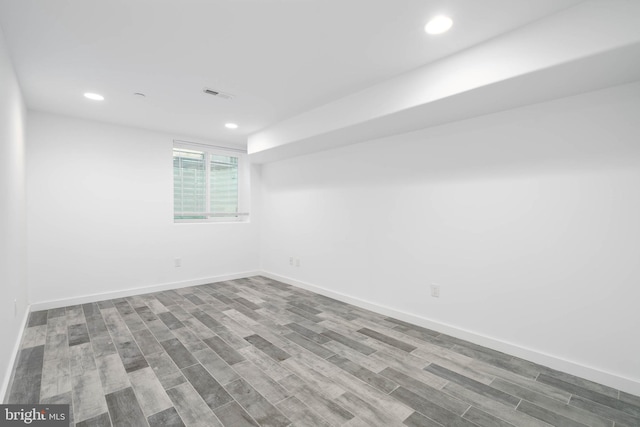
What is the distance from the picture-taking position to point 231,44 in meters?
2.11

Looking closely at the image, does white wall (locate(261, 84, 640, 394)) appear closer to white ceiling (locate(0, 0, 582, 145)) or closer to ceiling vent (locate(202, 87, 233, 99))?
white ceiling (locate(0, 0, 582, 145))

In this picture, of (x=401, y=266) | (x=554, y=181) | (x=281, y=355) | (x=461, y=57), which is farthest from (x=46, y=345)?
(x=554, y=181)

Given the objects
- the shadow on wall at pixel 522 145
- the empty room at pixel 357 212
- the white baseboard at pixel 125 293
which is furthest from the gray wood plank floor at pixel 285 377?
the shadow on wall at pixel 522 145

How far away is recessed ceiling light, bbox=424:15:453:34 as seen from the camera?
1.82 m

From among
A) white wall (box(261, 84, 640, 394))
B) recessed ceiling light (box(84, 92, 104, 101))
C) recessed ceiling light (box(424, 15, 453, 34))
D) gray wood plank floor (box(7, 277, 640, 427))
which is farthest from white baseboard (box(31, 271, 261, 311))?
recessed ceiling light (box(424, 15, 453, 34))

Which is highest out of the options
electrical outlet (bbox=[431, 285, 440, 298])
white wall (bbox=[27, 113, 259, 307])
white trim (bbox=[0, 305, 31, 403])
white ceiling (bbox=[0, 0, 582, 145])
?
white ceiling (bbox=[0, 0, 582, 145])

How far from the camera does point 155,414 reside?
174 cm

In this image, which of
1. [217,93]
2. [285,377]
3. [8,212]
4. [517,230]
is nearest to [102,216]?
[8,212]

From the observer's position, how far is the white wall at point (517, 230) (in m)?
2.08

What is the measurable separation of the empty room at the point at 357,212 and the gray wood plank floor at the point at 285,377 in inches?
0.8

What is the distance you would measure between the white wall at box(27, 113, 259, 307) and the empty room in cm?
3

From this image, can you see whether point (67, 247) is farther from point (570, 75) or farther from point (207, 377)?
point (570, 75)

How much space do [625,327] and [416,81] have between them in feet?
7.71

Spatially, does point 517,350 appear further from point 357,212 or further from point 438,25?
point 438,25
